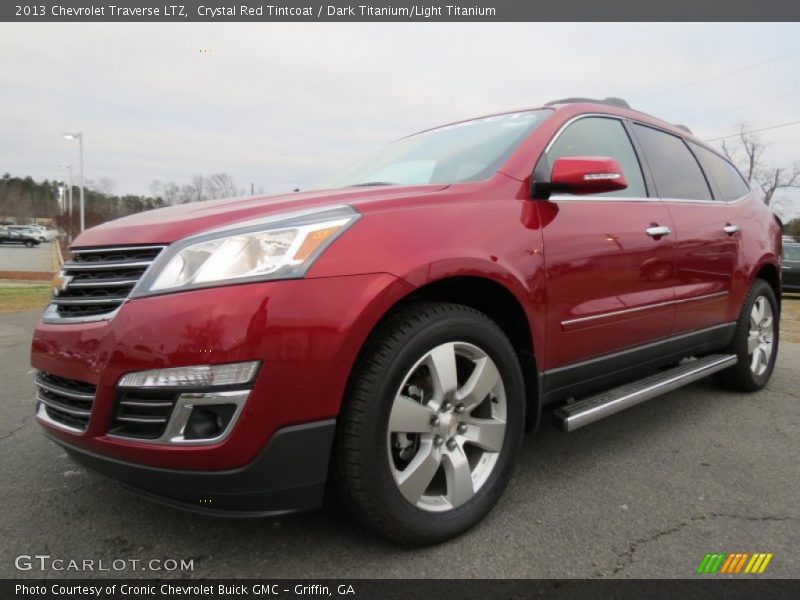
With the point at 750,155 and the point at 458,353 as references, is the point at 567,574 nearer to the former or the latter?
the point at 458,353

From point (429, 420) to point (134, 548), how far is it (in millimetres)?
1114

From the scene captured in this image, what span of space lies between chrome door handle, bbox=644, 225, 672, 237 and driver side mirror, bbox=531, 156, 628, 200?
606 mm

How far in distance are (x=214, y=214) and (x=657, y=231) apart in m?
2.19

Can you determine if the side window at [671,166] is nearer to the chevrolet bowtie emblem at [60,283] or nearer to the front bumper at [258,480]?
the front bumper at [258,480]

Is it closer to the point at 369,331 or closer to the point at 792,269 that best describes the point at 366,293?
the point at 369,331

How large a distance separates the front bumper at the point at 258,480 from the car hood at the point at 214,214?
0.71 m

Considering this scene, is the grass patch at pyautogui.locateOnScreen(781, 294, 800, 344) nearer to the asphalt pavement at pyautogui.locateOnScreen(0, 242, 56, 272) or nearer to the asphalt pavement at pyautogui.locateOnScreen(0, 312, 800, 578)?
the asphalt pavement at pyautogui.locateOnScreen(0, 312, 800, 578)

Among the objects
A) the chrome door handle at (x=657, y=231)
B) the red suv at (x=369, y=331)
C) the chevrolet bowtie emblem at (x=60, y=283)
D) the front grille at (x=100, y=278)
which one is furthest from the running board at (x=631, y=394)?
the chevrolet bowtie emblem at (x=60, y=283)

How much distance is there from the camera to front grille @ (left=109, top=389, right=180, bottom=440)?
1610 mm

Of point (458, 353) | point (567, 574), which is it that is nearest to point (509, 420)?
point (458, 353)

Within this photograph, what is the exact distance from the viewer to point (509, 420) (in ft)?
7.06

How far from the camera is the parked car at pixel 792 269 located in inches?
534

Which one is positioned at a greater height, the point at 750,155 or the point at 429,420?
the point at 750,155
